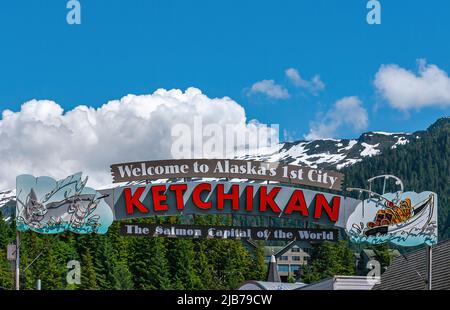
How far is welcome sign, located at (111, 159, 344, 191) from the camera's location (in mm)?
43719

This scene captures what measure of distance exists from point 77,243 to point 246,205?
77.5 m

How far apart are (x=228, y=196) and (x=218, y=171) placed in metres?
2.29

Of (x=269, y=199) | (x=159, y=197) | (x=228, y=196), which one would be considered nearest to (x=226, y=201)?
(x=228, y=196)

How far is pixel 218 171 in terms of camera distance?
43750mm

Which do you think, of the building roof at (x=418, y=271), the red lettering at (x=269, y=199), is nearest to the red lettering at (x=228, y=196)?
the red lettering at (x=269, y=199)

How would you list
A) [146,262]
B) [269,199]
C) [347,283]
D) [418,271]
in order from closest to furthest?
[418,271] < [347,283] < [269,199] < [146,262]

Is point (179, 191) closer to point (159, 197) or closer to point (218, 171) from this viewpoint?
point (159, 197)

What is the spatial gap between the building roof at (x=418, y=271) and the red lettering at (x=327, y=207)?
4.08m

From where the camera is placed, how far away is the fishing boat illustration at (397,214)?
45.4m
